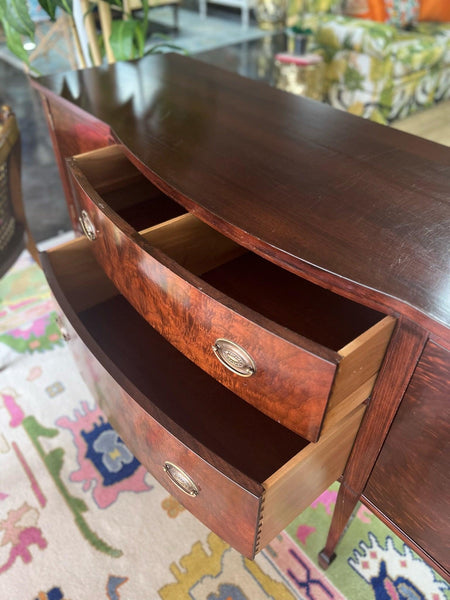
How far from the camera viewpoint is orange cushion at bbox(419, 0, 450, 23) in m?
2.66

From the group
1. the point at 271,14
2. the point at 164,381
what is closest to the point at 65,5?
the point at 164,381

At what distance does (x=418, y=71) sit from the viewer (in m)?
2.34

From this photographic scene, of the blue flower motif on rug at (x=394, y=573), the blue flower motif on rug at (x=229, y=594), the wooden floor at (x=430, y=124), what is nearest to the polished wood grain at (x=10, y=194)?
the blue flower motif on rug at (x=229, y=594)

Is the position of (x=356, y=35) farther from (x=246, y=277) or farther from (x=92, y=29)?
(x=246, y=277)

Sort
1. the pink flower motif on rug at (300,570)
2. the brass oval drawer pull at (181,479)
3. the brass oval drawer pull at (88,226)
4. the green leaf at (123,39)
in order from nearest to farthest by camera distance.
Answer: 1. the brass oval drawer pull at (181,479)
2. the brass oval drawer pull at (88,226)
3. the pink flower motif on rug at (300,570)
4. the green leaf at (123,39)

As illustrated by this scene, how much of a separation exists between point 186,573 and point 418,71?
249 centimetres

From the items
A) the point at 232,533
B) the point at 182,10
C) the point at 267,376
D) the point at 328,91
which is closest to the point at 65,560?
the point at 232,533

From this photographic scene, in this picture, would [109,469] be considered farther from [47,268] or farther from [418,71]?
[418,71]

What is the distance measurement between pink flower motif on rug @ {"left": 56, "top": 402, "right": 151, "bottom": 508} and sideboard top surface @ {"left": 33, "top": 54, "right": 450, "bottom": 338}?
0.60m

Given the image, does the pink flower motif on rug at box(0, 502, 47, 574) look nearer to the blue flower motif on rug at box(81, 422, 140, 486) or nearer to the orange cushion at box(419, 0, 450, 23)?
the blue flower motif on rug at box(81, 422, 140, 486)

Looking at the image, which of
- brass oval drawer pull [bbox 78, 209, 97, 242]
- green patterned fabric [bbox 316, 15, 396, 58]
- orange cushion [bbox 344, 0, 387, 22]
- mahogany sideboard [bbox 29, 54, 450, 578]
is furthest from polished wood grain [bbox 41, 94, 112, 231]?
orange cushion [bbox 344, 0, 387, 22]

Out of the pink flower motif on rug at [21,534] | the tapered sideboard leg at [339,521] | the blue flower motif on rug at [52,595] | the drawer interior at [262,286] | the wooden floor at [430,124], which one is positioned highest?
the drawer interior at [262,286]

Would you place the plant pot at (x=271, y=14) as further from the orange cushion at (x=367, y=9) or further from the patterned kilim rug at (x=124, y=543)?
the patterned kilim rug at (x=124, y=543)

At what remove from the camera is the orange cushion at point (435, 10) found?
105 inches
